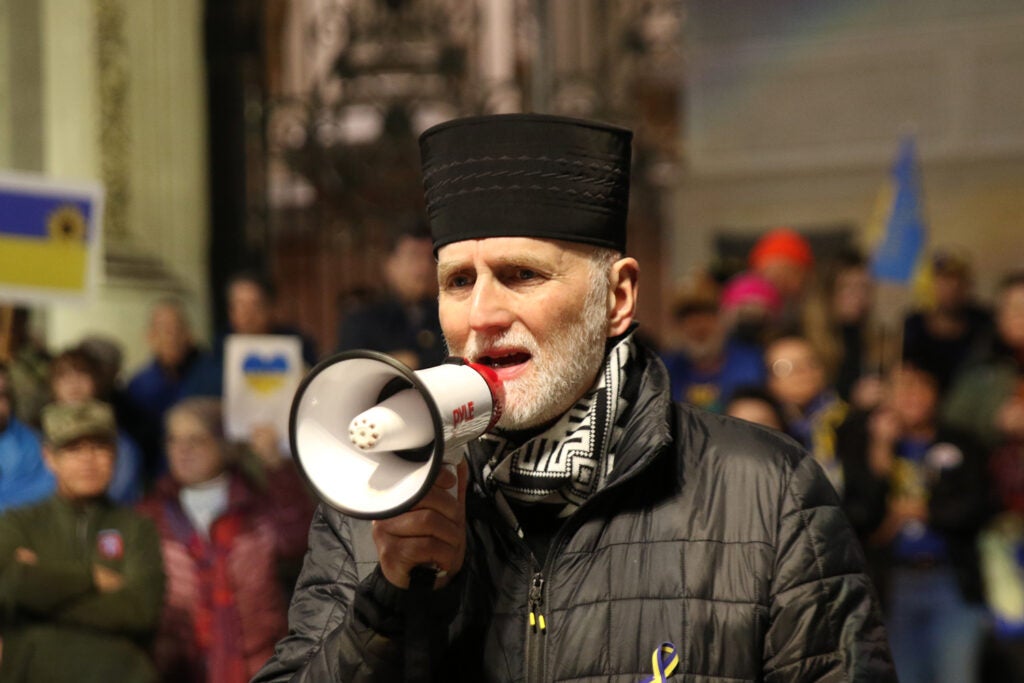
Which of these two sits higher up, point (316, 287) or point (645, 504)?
point (316, 287)

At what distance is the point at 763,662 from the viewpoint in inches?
87.4

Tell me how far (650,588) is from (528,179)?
26.5 inches

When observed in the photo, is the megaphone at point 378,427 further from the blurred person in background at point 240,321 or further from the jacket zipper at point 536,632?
the blurred person in background at point 240,321

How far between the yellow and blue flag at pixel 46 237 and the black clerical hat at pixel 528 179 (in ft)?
11.0

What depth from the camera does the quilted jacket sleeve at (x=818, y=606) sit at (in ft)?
7.21

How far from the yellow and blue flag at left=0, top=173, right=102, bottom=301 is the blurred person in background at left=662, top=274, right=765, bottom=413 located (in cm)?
262

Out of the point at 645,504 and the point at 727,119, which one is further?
the point at 727,119

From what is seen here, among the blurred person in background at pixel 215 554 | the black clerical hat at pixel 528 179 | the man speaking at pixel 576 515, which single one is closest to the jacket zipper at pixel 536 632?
the man speaking at pixel 576 515

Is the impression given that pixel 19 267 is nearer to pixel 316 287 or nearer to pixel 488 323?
pixel 488 323

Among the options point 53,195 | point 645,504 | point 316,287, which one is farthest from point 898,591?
point 316,287

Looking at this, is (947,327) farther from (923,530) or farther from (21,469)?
(21,469)

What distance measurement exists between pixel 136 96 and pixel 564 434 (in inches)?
278

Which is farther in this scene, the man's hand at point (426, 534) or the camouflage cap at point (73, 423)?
the camouflage cap at point (73, 423)

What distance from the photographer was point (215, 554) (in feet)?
18.4
